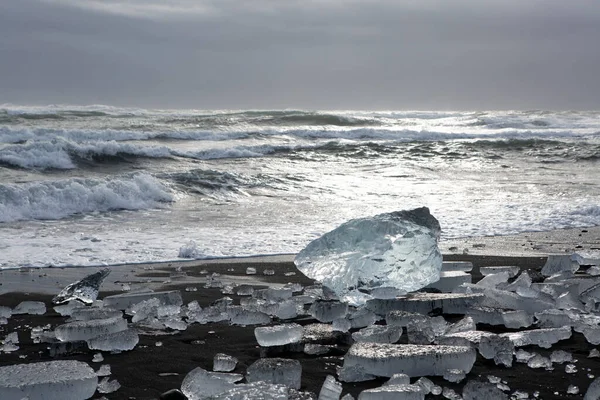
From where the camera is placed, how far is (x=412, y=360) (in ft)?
8.78

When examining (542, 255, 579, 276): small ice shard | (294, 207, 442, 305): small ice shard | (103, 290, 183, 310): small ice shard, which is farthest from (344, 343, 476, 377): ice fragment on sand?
(542, 255, 579, 276): small ice shard

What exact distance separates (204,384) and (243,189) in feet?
27.5

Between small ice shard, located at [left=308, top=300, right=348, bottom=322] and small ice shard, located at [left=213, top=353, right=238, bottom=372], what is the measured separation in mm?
806

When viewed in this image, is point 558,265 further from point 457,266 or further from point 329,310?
point 329,310

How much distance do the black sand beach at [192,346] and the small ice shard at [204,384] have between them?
0.40 feet

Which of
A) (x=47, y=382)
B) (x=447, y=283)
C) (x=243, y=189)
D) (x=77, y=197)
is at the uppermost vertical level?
(x=47, y=382)

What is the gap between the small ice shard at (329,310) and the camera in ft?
11.6

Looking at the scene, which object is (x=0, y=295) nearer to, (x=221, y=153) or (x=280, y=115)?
(x=221, y=153)

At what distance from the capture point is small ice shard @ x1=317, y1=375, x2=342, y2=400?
2402 mm

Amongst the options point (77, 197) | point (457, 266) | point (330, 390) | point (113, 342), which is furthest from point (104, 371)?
point (77, 197)

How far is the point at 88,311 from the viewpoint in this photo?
357 centimetres

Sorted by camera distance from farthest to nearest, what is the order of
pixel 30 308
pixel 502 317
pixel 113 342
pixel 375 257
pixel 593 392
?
pixel 375 257, pixel 30 308, pixel 502 317, pixel 113 342, pixel 593 392

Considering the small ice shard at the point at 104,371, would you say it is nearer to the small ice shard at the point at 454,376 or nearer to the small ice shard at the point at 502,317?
the small ice shard at the point at 454,376

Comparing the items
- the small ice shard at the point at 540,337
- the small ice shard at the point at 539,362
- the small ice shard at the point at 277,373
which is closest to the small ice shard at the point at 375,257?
the small ice shard at the point at 540,337
